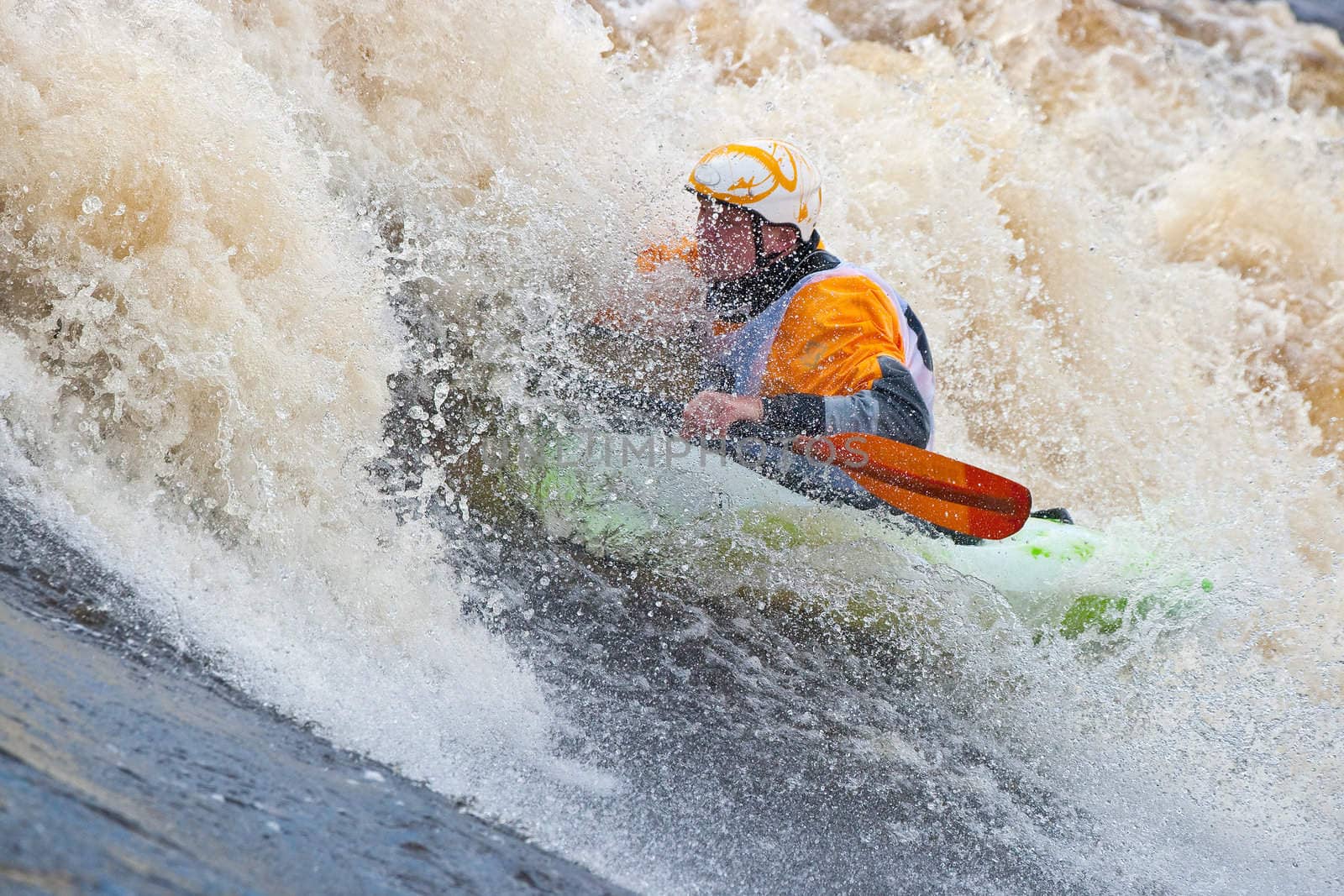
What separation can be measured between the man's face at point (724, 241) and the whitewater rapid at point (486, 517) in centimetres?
15

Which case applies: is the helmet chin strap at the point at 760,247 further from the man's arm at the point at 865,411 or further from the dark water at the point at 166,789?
the dark water at the point at 166,789

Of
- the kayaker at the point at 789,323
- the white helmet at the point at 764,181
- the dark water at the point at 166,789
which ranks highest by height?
the white helmet at the point at 764,181

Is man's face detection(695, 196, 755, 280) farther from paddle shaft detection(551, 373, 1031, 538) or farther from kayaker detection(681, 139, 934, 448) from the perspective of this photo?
paddle shaft detection(551, 373, 1031, 538)

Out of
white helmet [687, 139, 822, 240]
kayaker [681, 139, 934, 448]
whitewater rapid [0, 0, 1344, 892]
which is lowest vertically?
whitewater rapid [0, 0, 1344, 892]

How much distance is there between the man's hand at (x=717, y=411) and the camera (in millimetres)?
2814

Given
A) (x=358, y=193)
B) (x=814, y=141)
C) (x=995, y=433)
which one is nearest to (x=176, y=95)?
(x=358, y=193)

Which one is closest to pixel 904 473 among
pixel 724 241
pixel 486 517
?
pixel 724 241

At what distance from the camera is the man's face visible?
3.07m

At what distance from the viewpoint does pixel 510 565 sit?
2.75 meters

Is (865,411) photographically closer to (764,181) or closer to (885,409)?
(885,409)

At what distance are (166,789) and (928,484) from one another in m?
2.07

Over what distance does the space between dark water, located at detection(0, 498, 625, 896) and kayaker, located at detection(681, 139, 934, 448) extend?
143 centimetres

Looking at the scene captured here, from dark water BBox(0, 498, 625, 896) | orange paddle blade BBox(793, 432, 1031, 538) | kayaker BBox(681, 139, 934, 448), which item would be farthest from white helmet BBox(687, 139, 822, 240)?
dark water BBox(0, 498, 625, 896)

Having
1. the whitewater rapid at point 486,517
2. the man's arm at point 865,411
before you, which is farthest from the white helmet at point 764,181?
the man's arm at point 865,411
